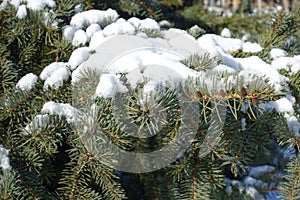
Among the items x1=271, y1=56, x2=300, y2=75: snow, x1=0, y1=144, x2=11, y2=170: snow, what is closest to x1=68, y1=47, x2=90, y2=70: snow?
x1=0, y1=144, x2=11, y2=170: snow

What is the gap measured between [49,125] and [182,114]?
0.24 m

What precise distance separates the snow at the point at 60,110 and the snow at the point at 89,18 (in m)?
0.30

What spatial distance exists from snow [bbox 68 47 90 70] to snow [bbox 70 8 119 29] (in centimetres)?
15

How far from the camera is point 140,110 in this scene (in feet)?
2.19

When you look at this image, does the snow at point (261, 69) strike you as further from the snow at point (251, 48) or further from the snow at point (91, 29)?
the snow at point (91, 29)

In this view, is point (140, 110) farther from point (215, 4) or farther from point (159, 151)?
point (215, 4)

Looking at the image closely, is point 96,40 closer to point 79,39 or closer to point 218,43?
point 79,39

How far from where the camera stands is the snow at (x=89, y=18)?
1023mm

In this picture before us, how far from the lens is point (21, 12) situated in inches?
38.2

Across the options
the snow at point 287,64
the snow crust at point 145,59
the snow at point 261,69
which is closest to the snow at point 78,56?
the snow crust at point 145,59

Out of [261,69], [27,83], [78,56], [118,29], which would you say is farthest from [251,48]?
[27,83]

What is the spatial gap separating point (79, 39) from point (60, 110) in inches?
9.2

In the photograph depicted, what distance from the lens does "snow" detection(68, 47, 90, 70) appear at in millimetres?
858

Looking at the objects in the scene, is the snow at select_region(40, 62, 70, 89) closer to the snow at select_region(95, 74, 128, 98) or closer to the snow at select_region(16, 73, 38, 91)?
the snow at select_region(16, 73, 38, 91)
